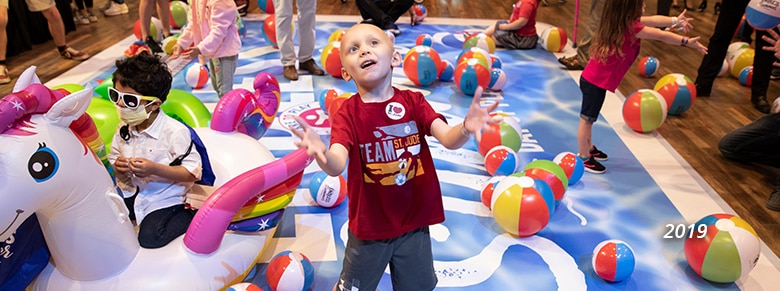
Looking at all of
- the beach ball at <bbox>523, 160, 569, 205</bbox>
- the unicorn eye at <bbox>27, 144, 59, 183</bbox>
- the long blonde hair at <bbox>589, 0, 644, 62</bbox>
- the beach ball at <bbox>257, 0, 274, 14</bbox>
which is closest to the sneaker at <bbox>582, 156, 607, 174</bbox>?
the beach ball at <bbox>523, 160, 569, 205</bbox>

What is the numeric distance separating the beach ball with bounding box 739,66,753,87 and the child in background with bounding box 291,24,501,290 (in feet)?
14.0

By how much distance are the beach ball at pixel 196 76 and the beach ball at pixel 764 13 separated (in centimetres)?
385

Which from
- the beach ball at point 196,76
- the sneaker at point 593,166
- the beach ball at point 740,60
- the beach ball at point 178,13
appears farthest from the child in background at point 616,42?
the beach ball at point 178,13

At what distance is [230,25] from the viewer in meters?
3.75

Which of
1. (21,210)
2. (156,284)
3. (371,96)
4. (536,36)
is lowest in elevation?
(536,36)

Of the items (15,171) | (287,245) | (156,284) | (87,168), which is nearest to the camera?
(15,171)

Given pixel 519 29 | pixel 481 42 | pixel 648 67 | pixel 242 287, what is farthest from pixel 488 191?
pixel 519 29

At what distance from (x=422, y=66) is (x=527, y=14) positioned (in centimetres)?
165

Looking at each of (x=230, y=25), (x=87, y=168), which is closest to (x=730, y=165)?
(x=230, y=25)

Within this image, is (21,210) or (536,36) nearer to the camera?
(21,210)

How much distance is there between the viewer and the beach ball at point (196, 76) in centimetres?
480

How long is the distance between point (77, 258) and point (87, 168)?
1.03 feet

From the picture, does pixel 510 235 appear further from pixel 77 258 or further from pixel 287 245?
pixel 77 258

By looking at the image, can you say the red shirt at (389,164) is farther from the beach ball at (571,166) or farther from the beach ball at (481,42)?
the beach ball at (481,42)
